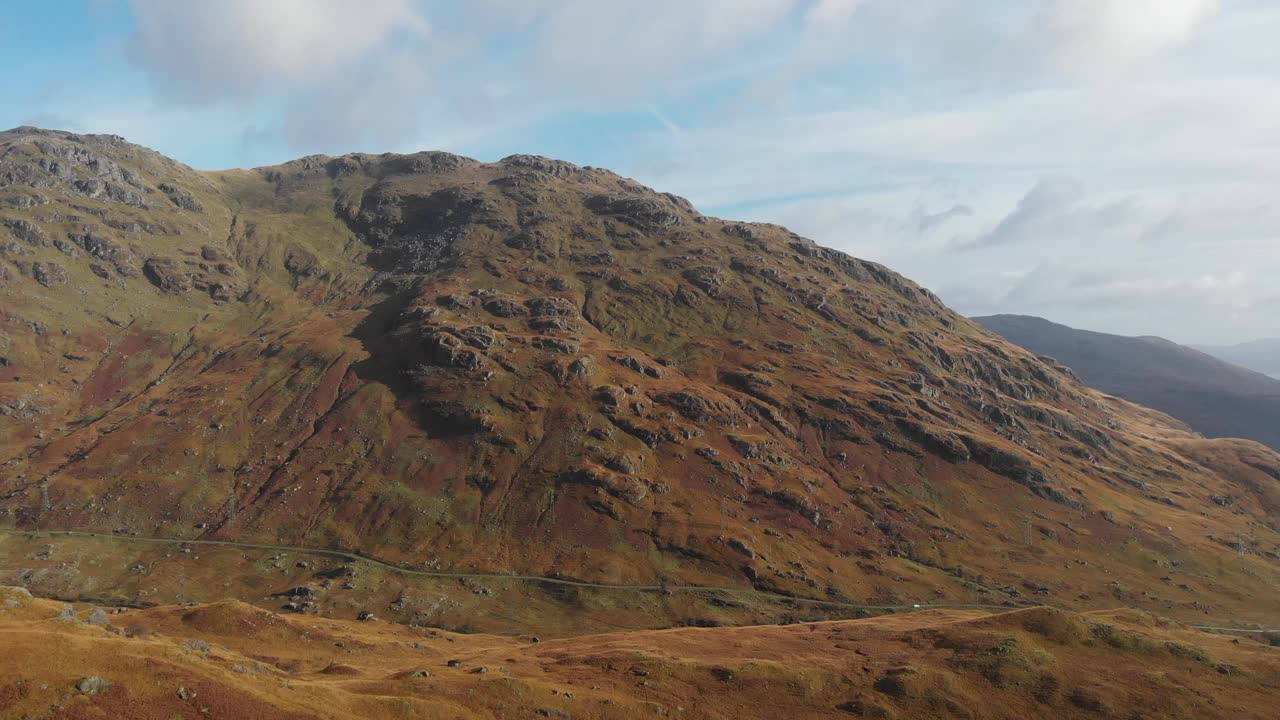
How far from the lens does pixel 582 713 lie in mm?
90188

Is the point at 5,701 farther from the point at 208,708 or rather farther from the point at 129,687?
the point at 208,708

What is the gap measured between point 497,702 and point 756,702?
123 ft

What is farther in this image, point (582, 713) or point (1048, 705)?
point (1048, 705)

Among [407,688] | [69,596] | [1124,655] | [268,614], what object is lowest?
[69,596]

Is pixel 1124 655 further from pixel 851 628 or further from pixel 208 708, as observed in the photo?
pixel 208 708

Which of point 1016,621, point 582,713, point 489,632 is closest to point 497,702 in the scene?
point 582,713

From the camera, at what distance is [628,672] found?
108 m

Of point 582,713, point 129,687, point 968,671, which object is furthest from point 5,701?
point 968,671

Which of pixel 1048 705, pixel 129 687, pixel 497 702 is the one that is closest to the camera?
pixel 129 687

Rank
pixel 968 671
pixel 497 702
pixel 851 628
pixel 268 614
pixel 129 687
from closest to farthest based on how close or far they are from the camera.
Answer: pixel 129 687 < pixel 497 702 < pixel 968 671 < pixel 268 614 < pixel 851 628

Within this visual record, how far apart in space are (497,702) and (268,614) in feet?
240

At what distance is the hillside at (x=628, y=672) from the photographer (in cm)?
6888

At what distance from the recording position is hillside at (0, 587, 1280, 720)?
6888cm

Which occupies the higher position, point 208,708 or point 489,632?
point 208,708
